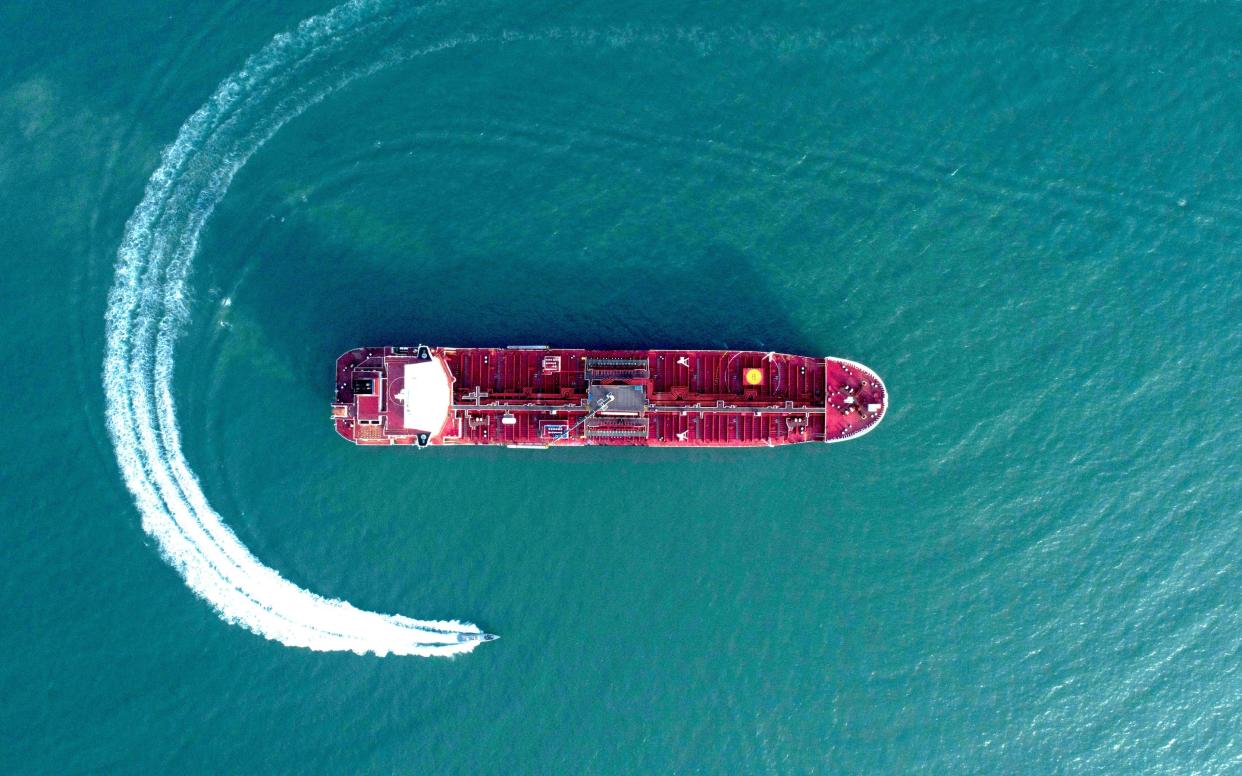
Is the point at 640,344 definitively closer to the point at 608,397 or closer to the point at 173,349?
the point at 608,397

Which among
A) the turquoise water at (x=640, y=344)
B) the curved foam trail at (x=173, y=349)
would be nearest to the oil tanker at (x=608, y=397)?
the turquoise water at (x=640, y=344)

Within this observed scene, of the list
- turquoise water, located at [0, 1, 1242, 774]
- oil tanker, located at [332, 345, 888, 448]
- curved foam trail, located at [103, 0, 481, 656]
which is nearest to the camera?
oil tanker, located at [332, 345, 888, 448]

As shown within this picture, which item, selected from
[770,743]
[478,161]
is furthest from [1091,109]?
[770,743]

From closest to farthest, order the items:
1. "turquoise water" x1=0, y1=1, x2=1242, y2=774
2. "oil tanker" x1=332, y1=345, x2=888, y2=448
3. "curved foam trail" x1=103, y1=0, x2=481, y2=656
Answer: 1. "oil tanker" x1=332, y1=345, x2=888, y2=448
2. "turquoise water" x1=0, y1=1, x2=1242, y2=774
3. "curved foam trail" x1=103, y1=0, x2=481, y2=656

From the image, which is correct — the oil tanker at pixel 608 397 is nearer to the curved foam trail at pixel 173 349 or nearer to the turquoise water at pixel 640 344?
the turquoise water at pixel 640 344

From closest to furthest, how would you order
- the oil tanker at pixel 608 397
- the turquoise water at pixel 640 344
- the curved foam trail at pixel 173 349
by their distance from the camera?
the oil tanker at pixel 608 397 → the turquoise water at pixel 640 344 → the curved foam trail at pixel 173 349

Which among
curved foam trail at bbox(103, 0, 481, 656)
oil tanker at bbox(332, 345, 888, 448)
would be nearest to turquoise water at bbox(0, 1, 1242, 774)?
curved foam trail at bbox(103, 0, 481, 656)

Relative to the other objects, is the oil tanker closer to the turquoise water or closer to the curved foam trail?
the turquoise water
